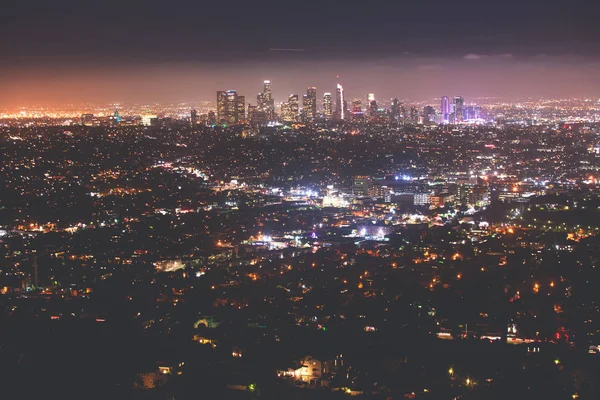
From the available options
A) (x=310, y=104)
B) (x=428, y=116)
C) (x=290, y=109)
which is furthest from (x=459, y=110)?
(x=290, y=109)

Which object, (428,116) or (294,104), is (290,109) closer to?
(294,104)

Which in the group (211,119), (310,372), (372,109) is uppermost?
(372,109)

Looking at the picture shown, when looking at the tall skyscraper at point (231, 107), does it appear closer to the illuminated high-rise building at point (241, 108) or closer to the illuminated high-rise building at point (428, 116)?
the illuminated high-rise building at point (241, 108)

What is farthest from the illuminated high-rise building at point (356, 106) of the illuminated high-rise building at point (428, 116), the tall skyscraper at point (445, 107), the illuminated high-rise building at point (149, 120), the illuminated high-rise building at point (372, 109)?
the illuminated high-rise building at point (149, 120)

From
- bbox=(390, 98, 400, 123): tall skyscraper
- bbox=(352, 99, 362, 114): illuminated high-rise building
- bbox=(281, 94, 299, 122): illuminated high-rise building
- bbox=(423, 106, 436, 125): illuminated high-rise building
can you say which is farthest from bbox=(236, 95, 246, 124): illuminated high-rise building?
bbox=(423, 106, 436, 125): illuminated high-rise building

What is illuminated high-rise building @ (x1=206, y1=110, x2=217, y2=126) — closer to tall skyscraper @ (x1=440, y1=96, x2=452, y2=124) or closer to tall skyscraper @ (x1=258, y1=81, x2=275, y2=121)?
tall skyscraper @ (x1=258, y1=81, x2=275, y2=121)

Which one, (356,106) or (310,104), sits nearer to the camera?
(310,104)
